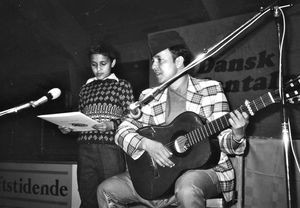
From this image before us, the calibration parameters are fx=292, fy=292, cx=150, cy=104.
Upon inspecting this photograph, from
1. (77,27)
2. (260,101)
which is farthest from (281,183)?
(77,27)

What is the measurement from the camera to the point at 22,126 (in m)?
6.32

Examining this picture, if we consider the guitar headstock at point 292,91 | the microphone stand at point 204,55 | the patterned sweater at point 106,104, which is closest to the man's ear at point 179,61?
the microphone stand at point 204,55

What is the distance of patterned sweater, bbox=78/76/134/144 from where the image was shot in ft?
8.64

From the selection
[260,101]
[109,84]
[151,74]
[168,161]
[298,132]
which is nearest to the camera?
[260,101]

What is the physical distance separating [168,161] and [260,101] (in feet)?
2.17

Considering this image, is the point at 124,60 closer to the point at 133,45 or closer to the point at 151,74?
the point at 133,45

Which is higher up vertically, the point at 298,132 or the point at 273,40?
the point at 273,40

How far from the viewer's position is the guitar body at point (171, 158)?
1.81m

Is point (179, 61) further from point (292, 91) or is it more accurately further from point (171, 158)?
point (292, 91)

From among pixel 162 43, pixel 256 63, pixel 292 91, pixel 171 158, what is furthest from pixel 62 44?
pixel 292 91

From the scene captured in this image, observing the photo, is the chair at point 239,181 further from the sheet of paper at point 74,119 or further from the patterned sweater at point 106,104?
the sheet of paper at point 74,119

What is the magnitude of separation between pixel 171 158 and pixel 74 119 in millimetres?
847

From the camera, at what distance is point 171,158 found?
1.88 metres

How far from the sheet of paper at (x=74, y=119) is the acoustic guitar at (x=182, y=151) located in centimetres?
54
